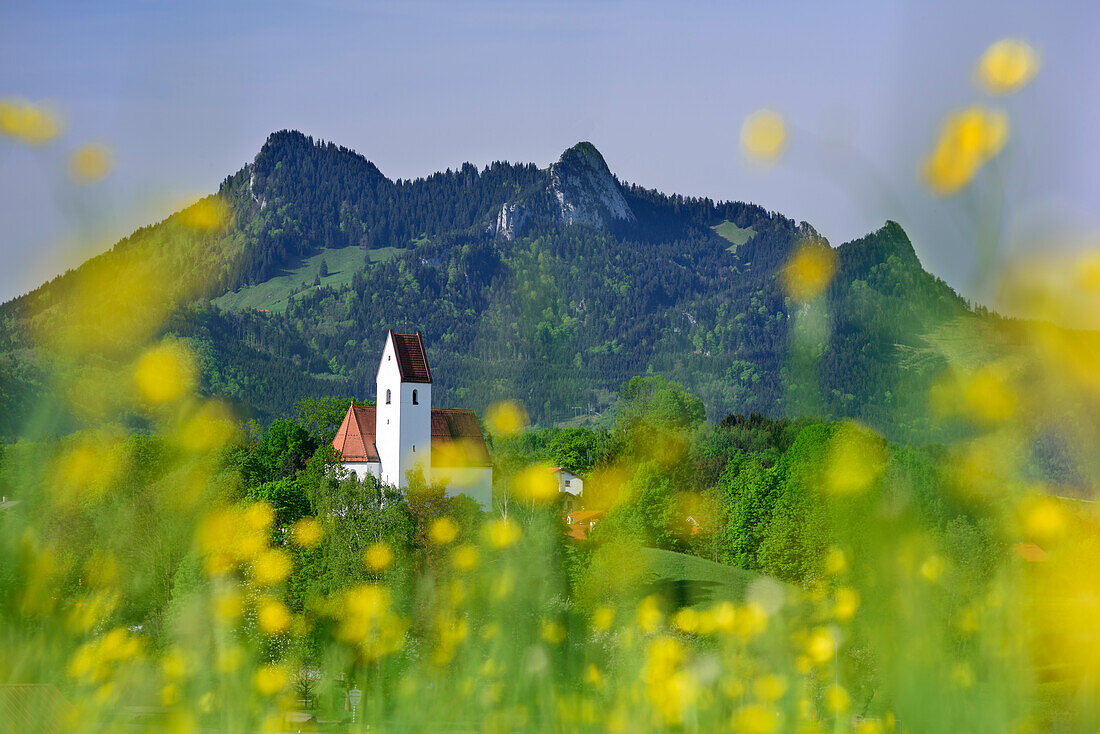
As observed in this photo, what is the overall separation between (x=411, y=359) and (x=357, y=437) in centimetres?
493

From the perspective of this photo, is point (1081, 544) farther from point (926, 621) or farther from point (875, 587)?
point (926, 621)

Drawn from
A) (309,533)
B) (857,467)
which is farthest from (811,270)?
(309,533)

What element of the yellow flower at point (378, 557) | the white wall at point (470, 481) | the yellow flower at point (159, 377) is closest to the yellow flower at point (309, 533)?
the yellow flower at point (378, 557)

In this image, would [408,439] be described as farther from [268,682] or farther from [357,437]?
[268,682]

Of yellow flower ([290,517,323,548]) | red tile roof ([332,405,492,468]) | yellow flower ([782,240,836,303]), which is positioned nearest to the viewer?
yellow flower ([782,240,836,303])

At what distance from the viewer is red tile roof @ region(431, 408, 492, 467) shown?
57.0m

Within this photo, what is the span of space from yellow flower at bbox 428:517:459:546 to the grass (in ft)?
26.2

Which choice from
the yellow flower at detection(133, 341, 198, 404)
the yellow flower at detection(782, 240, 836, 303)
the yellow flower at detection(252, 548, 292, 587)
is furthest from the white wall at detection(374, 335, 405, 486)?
the yellow flower at detection(782, 240, 836, 303)

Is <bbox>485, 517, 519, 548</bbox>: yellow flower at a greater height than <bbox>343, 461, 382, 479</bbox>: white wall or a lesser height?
lesser

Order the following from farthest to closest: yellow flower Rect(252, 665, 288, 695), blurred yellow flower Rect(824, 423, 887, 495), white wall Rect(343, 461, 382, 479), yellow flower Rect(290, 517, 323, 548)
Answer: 1. white wall Rect(343, 461, 382, 479)
2. yellow flower Rect(290, 517, 323, 548)
3. blurred yellow flower Rect(824, 423, 887, 495)
4. yellow flower Rect(252, 665, 288, 695)

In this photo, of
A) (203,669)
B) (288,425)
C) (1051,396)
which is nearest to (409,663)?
(203,669)

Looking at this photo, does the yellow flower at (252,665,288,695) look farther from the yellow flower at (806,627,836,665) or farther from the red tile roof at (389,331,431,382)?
the red tile roof at (389,331,431,382)

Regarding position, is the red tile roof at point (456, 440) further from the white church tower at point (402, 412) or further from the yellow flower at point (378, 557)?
the yellow flower at point (378, 557)

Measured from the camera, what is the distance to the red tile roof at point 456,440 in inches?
2244
